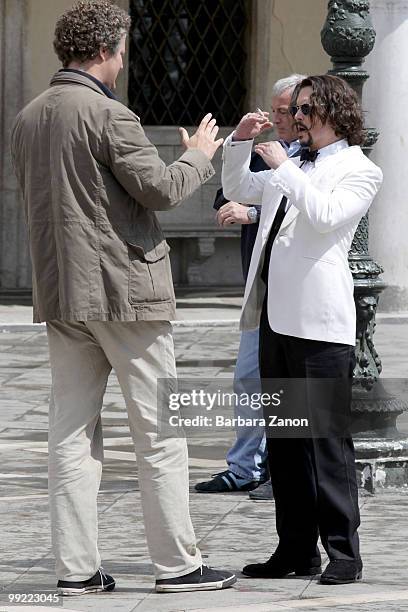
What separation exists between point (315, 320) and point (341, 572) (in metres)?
0.81

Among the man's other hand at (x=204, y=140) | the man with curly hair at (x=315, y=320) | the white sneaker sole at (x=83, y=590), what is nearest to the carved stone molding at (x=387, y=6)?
the man with curly hair at (x=315, y=320)

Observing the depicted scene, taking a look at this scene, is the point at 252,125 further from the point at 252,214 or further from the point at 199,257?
the point at 199,257

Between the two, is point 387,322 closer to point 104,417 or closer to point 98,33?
point 104,417

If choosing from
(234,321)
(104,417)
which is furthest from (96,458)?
(234,321)

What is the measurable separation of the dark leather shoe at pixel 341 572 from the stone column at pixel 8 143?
1133 cm

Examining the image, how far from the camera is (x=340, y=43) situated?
7344 mm

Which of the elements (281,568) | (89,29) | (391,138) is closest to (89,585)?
(281,568)

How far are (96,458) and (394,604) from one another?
103 centimetres

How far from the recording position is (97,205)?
5199 millimetres

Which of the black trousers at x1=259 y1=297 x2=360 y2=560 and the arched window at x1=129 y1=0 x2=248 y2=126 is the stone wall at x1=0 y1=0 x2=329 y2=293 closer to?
the arched window at x1=129 y1=0 x2=248 y2=126

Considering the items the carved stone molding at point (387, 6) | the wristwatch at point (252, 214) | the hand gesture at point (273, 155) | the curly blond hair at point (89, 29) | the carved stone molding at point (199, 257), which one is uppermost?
the curly blond hair at point (89, 29)

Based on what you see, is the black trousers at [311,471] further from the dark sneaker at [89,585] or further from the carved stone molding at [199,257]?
the carved stone molding at [199,257]

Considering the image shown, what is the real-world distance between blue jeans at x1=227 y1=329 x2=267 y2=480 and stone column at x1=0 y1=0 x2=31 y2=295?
955 centimetres

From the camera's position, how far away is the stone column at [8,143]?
54.2 ft
